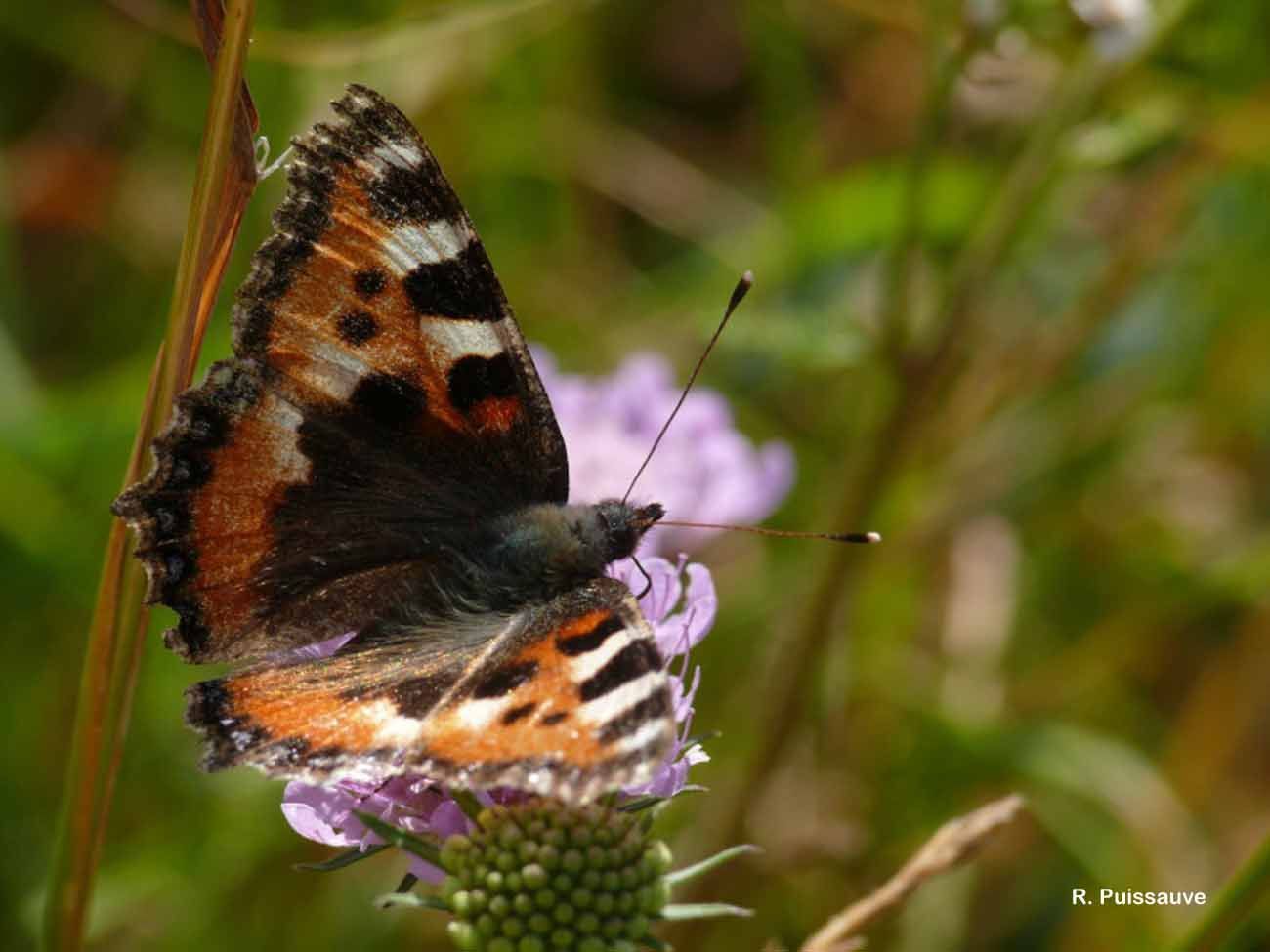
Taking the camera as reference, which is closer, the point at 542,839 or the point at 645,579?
the point at 542,839

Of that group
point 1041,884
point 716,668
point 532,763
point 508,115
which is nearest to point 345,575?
point 532,763

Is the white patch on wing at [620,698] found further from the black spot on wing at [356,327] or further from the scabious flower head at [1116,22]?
the scabious flower head at [1116,22]

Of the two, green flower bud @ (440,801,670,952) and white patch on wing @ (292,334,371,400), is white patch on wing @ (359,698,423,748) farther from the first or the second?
white patch on wing @ (292,334,371,400)

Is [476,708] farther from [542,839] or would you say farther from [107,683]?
[107,683]

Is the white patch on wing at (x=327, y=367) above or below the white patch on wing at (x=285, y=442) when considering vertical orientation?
above

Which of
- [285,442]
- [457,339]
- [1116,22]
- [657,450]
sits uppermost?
[1116,22]

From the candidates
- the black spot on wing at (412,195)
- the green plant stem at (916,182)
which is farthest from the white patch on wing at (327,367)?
the green plant stem at (916,182)

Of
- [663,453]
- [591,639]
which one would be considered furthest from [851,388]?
[591,639]

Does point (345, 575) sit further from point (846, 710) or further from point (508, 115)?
point (508, 115)
